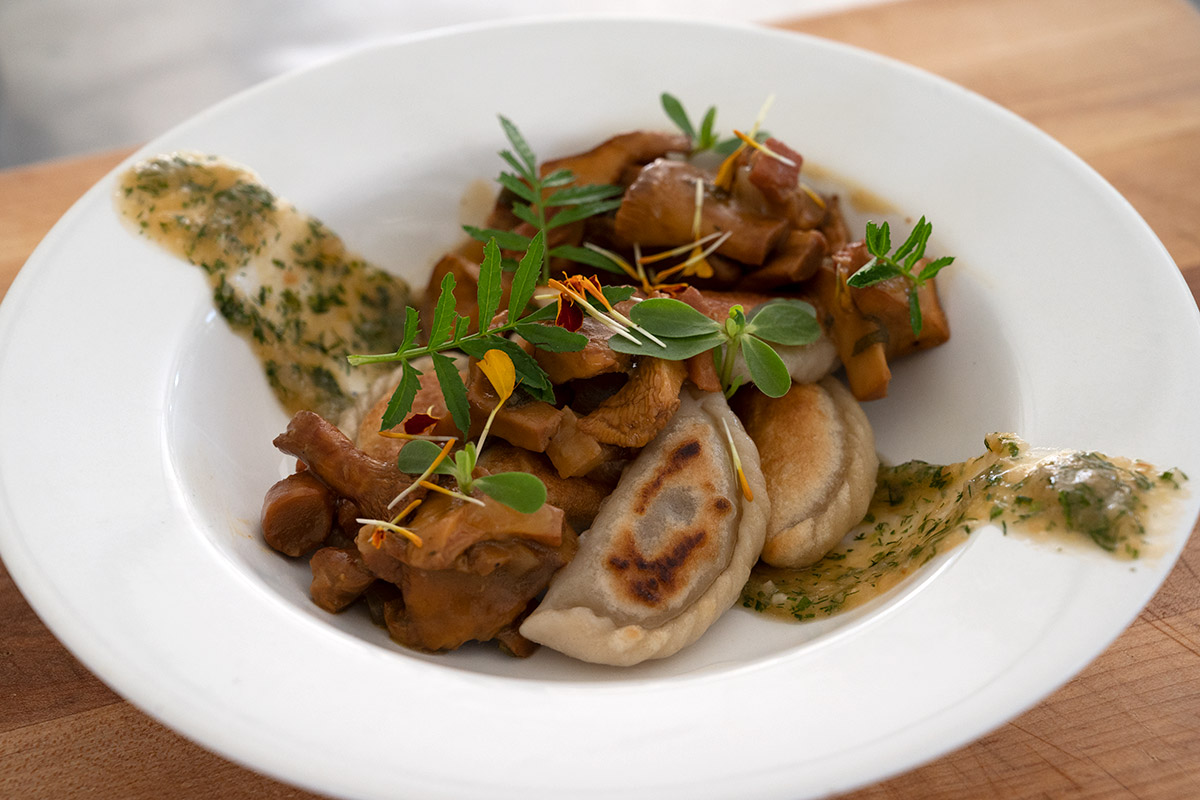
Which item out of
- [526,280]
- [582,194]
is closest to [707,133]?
[582,194]

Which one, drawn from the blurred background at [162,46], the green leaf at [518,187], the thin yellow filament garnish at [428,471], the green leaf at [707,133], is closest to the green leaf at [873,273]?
the green leaf at [707,133]

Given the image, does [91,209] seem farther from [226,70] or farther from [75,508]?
[226,70]

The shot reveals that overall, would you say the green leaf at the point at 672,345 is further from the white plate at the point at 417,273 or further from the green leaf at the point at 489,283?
the white plate at the point at 417,273

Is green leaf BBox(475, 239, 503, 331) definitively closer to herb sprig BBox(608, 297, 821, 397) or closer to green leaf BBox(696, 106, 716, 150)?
herb sprig BBox(608, 297, 821, 397)

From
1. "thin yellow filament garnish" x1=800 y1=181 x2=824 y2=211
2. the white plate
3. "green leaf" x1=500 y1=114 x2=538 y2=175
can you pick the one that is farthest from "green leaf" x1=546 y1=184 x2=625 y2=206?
"thin yellow filament garnish" x1=800 y1=181 x2=824 y2=211

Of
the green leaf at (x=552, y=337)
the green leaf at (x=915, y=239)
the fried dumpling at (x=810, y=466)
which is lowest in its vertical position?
the fried dumpling at (x=810, y=466)

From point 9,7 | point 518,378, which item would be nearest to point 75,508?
point 518,378
